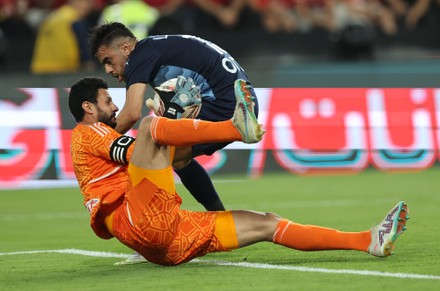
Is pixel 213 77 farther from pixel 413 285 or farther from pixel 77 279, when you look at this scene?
pixel 413 285

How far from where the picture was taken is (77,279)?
724 cm

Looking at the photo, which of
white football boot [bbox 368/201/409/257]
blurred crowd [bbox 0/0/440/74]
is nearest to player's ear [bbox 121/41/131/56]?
white football boot [bbox 368/201/409/257]

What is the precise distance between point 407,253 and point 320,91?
7.45 metres

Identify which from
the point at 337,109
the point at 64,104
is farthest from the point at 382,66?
the point at 64,104

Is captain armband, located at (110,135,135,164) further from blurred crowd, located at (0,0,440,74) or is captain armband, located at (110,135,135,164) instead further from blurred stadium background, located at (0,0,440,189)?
blurred crowd, located at (0,0,440,74)

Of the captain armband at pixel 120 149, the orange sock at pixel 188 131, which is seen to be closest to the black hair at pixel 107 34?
the captain armband at pixel 120 149

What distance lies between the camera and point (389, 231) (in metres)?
7.21

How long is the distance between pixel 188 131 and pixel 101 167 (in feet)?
2.85

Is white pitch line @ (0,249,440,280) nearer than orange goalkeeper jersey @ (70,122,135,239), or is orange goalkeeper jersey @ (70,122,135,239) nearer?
white pitch line @ (0,249,440,280)

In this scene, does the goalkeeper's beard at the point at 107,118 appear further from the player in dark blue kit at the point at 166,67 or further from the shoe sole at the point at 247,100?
the shoe sole at the point at 247,100

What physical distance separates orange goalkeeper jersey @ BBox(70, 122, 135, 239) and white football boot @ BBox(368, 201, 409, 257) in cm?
174

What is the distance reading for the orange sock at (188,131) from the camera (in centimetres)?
699

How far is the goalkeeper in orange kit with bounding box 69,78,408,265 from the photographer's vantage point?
7047mm

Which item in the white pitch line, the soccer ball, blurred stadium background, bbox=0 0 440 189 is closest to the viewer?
the white pitch line
